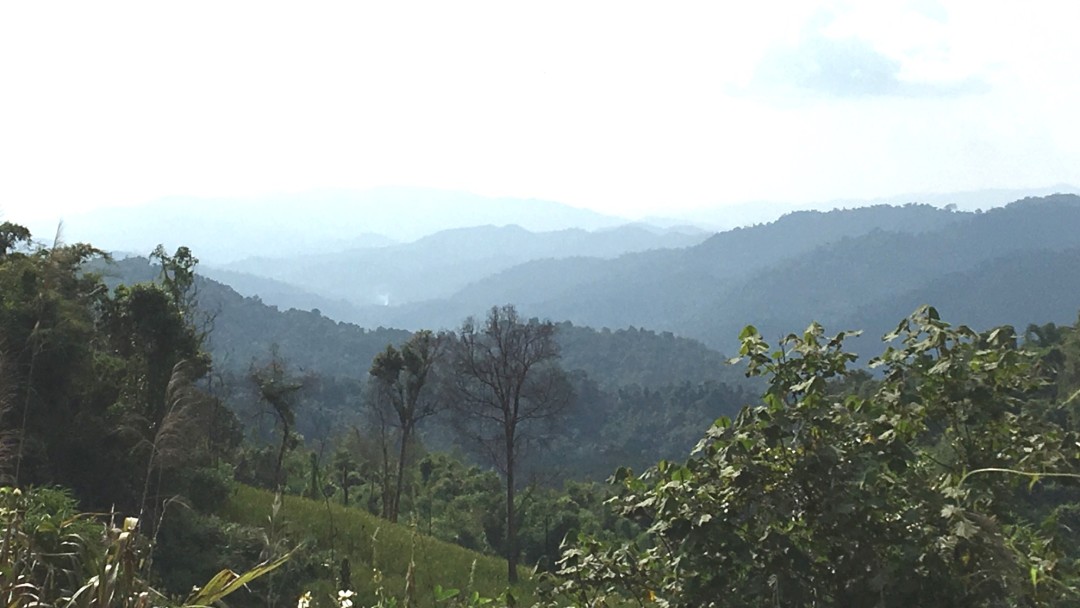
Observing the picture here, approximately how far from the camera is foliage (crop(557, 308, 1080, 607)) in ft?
8.32

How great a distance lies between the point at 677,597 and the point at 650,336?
16211 cm

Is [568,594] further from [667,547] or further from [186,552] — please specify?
[186,552]

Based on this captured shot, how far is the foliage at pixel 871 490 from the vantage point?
8.32 feet

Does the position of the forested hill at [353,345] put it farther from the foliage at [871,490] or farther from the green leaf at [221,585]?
the foliage at [871,490]

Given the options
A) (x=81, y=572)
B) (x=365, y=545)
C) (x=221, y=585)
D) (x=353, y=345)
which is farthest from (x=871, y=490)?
(x=353, y=345)

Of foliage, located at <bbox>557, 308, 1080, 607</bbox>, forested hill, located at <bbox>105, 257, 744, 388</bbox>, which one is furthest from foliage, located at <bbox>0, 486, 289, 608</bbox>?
forested hill, located at <bbox>105, 257, 744, 388</bbox>

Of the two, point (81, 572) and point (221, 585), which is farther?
point (81, 572)

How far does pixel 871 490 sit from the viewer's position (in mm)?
2639

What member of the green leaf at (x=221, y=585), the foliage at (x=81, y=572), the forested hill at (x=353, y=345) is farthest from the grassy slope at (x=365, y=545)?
the forested hill at (x=353, y=345)

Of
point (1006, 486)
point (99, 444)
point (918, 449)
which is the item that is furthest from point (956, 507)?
point (99, 444)

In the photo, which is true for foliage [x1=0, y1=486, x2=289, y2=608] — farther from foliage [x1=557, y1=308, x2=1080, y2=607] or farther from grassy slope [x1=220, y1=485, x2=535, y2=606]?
grassy slope [x1=220, y1=485, x2=535, y2=606]

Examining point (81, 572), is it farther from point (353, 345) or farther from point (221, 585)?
point (353, 345)

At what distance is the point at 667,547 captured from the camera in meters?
2.96

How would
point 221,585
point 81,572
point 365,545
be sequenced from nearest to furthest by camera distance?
1. point 221,585
2. point 81,572
3. point 365,545
